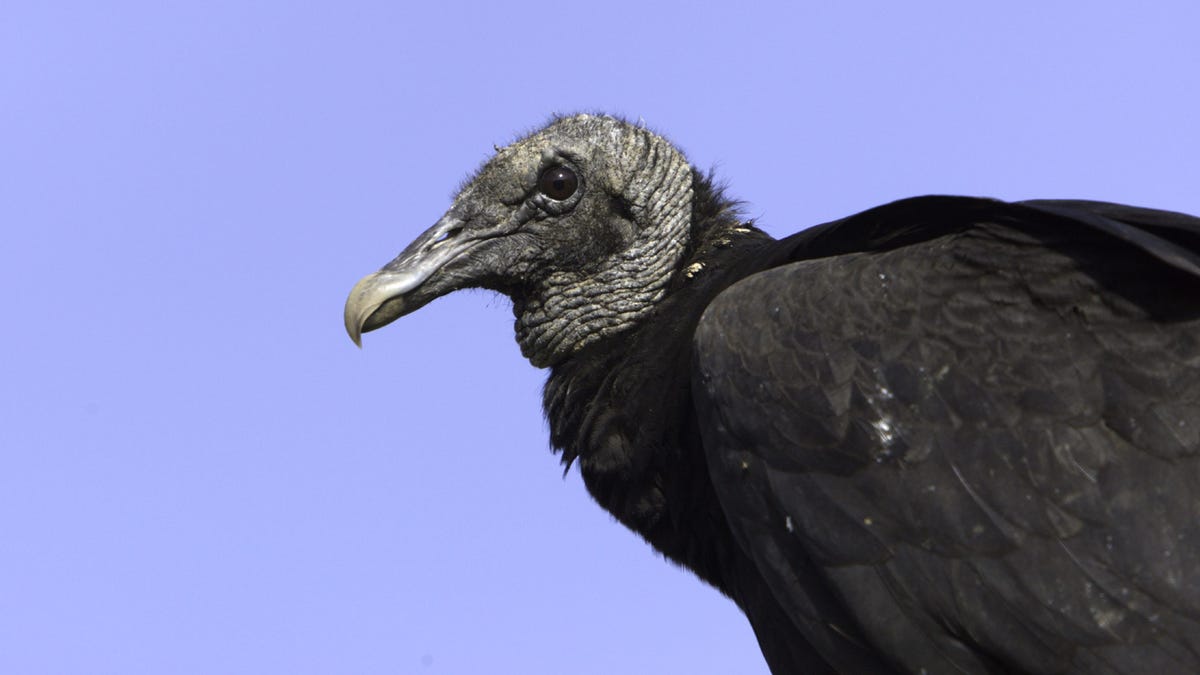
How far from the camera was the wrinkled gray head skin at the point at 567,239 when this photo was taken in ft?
18.4

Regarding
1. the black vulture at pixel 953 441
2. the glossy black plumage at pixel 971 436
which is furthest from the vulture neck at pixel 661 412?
the glossy black plumage at pixel 971 436

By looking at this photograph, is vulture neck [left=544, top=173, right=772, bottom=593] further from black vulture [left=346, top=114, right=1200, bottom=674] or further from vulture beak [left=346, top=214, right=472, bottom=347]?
vulture beak [left=346, top=214, right=472, bottom=347]

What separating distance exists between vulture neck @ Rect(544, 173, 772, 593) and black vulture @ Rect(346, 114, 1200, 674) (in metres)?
0.02

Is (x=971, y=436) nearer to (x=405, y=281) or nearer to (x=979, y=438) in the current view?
(x=979, y=438)

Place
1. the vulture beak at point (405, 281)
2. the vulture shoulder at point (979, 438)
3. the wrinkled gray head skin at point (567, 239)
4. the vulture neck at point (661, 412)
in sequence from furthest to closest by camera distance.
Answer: the wrinkled gray head skin at point (567, 239) < the vulture beak at point (405, 281) < the vulture neck at point (661, 412) < the vulture shoulder at point (979, 438)

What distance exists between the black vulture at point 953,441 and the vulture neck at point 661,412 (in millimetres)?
16

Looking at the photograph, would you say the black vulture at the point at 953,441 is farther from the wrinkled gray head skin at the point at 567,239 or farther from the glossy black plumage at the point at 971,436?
the wrinkled gray head skin at the point at 567,239

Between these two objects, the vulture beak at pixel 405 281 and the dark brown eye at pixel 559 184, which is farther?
the dark brown eye at pixel 559 184

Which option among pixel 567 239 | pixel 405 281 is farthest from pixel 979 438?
pixel 405 281

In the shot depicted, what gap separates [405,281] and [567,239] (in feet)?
1.83

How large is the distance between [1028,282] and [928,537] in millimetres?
715

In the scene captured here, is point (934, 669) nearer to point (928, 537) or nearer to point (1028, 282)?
point (928, 537)

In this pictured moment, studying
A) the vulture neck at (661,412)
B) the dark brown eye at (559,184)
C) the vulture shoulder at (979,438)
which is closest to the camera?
the vulture shoulder at (979,438)

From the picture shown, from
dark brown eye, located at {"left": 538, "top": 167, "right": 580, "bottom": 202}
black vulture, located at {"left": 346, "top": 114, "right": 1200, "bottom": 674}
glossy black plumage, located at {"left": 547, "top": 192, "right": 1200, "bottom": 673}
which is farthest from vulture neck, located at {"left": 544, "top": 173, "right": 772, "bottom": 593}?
dark brown eye, located at {"left": 538, "top": 167, "right": 580, "bottom": 202}
